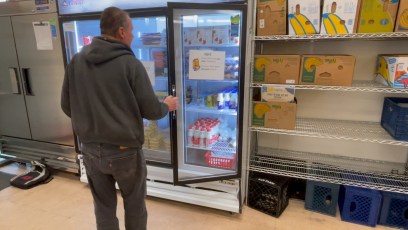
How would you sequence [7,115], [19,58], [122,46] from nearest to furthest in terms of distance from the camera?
[122,46], [19,58], [7,115]

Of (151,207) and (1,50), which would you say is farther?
(1,50)

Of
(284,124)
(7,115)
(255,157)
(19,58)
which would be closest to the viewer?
(284,124)

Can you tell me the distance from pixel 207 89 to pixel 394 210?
1933 mm

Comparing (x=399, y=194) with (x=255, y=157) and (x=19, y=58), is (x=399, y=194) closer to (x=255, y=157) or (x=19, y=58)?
(x=255, y=157)

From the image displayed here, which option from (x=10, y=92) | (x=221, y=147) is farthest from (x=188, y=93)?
(x=10, y=92)

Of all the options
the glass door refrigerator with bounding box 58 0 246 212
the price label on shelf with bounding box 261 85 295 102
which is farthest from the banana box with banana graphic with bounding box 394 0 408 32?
the glass door refrigerator with bounding box 58 0 246 212

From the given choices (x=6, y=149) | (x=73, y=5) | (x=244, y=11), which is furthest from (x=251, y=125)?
(x=6, y=149)

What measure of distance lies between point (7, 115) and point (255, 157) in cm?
315

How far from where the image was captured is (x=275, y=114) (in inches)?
87.2

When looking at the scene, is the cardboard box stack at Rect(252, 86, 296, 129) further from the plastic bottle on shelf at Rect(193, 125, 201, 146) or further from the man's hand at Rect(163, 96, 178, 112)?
the man's hand at Rect(163, 96, 178, 112)

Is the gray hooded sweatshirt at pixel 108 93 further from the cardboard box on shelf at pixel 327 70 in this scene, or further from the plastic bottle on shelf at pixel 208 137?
the cardboard box on shelf at pixel 327 70

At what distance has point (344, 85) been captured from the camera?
2023mm

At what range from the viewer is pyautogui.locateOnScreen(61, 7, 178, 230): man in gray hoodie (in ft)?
4.82

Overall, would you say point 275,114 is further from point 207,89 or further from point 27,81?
point 27,81
